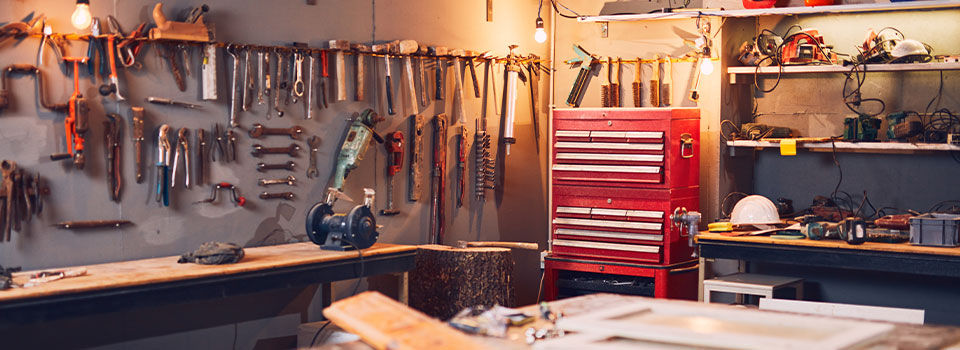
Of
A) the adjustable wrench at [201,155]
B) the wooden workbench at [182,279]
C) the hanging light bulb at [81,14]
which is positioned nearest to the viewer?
the wooden workbench at [182,279]

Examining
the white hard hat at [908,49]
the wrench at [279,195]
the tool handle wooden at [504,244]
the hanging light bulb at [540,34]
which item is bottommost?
the tool handle wooden at [504,244]

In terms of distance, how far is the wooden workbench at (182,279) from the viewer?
141 inches

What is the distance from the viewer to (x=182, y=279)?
13.1ft

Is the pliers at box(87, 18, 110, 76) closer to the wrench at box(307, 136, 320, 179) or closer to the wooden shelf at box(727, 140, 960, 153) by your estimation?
the wrench at box(307, 136, 320, 179)

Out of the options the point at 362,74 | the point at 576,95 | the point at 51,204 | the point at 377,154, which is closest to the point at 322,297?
the point at 377,154

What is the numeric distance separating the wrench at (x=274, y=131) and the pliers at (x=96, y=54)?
792mm

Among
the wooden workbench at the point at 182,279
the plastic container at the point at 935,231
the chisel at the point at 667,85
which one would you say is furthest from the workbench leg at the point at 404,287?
the plastic container at the point at 935,231

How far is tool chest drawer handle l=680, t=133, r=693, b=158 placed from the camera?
5746 mm

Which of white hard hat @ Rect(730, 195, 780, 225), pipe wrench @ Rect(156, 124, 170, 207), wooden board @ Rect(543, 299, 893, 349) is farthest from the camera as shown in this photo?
white hard hat @ Rect(730, 195, 780, 225)

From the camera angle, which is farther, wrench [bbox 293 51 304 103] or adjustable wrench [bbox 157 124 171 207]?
wrench [bbox 293 51 304 103]

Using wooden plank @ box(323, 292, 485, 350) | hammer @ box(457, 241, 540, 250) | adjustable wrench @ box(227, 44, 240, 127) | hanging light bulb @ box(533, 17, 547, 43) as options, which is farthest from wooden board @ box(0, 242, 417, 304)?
hanging light bulb @ box(533, 17, 547, 43)

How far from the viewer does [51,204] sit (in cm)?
419

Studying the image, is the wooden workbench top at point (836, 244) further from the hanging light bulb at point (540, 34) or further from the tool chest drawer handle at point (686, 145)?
the hanging light bulb at point (540, 34)

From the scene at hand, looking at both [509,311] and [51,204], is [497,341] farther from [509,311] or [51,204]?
[51,204]
